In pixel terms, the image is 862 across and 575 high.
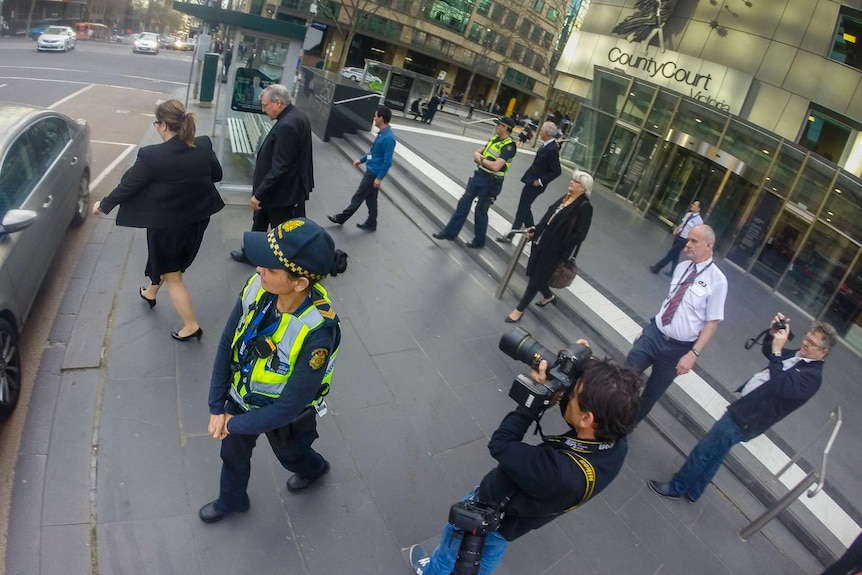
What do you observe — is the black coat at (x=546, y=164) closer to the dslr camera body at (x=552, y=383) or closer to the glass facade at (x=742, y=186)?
the dslr camera body at (x=552, y=383)

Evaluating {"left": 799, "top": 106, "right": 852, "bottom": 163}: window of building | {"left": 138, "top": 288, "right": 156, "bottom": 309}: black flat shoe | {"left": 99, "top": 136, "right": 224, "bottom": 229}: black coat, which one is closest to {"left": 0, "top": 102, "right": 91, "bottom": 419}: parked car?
{"left": 99, "top": 136, "right": 224, "bottom": 229}: black coat

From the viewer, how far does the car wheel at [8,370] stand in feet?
10.0

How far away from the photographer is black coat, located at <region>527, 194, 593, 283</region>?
15.7 feet

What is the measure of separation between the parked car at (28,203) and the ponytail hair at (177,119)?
42.4 inches

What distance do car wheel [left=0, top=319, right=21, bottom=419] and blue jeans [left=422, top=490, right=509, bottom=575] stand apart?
2.73 m

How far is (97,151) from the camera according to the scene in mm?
9070

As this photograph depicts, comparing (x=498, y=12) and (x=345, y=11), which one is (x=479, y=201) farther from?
(x=498, y=12)

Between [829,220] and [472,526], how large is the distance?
1109cm

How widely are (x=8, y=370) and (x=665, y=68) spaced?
47.6 feet

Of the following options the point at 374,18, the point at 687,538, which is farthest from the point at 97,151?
the point at 374,18

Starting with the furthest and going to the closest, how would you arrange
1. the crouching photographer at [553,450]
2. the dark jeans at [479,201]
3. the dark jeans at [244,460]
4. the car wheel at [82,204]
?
the dark jeans at [479,201] < the car wheel at [82,204] < the dark jeans at [244,460] < the crouching photographer at [553,450]

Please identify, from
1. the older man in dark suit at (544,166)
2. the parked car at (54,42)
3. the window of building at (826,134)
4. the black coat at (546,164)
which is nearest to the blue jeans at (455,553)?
the older man in dark suit at (544,166)

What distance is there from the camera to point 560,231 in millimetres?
4891

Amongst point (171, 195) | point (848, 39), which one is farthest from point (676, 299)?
point (848, 39)
